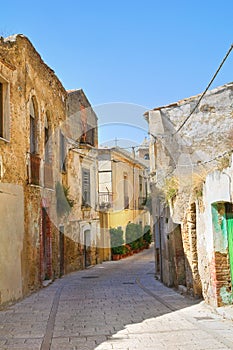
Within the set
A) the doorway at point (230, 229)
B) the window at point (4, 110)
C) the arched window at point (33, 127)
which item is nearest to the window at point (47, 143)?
the arched window at point (33, 127)

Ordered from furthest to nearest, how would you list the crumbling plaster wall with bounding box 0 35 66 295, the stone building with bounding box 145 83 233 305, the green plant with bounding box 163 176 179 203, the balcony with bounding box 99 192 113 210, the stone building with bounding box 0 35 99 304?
the balcony with bounding box 99 192 113 210 < the green plant with bounding box 163 176 179 203 < the crumbling plaster wall with bounding box 0 35 66 295 < the stone building with bounding box 0 35 99 304 < the stone building with bounding box 145 83 233 305

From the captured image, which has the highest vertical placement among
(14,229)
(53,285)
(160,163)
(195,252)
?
(160,163)

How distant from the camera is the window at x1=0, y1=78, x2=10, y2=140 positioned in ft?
38.9

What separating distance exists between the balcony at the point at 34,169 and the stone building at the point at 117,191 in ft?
44.6

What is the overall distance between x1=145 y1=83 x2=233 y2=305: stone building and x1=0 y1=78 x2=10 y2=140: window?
5.19 metres

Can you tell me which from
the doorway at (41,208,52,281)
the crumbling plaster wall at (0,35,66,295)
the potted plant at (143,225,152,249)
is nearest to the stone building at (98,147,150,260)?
the potted plant at (143,225,152,249)

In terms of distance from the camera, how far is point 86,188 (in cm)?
2433

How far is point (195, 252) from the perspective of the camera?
11203 millimetres

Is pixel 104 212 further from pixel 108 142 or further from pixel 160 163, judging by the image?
pixel 160 163

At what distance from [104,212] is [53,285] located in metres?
12.9

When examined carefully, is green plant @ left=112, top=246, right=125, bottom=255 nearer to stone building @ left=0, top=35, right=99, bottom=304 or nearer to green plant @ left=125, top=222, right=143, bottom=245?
green plant @ left=125, top=222, right=143, bottom=245

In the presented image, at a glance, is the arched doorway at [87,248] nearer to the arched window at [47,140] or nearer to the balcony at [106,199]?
the balcony at [106,199]

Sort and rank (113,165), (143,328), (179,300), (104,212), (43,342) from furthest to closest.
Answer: (113,165) → (104,212) → (179,300) → (143,328) → (43,342)

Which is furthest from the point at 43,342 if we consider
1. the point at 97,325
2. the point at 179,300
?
the point at 179,300
